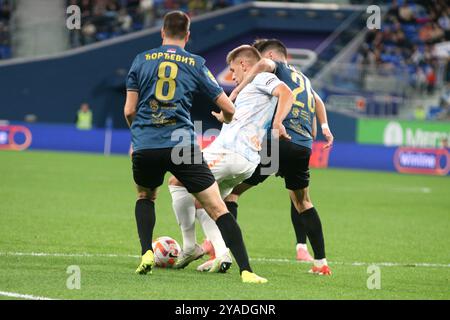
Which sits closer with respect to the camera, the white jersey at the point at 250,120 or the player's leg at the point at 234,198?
the white jersey at the point at 250,120

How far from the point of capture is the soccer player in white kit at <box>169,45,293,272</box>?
8500 millimetres

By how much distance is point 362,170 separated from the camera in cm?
2997

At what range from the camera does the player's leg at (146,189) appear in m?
7.86

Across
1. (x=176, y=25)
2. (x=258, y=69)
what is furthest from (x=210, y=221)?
(x=176, y=25)

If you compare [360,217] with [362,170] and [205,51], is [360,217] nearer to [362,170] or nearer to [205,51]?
[362,170]

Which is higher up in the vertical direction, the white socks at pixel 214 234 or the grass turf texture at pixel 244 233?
the white socks at pixel 214 234

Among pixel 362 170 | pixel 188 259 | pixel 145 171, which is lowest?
pixel 362 170

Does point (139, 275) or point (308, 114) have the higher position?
point (308, 114)

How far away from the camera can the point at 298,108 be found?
30.0 feet

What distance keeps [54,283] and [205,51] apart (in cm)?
3202

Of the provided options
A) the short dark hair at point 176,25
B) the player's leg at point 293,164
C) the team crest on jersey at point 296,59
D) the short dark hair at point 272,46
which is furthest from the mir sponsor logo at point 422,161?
the short dark hair at point 176,25

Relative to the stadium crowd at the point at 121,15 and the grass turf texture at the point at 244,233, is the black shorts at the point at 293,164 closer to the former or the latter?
the grass turf texture at the point at 244,233

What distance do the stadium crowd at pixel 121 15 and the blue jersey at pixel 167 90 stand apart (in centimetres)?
2871

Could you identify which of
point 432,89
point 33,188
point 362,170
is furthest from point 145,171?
point 432,89
